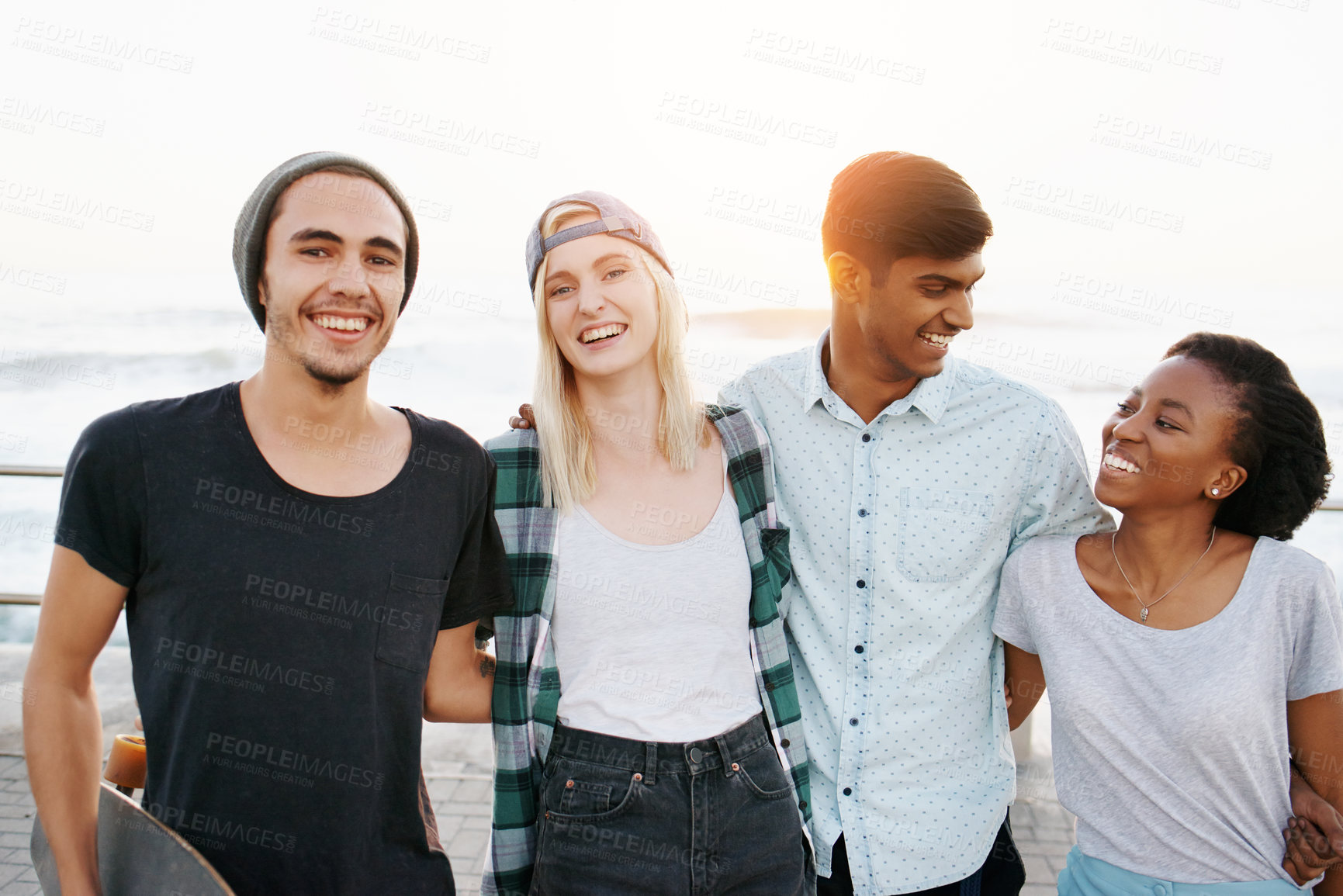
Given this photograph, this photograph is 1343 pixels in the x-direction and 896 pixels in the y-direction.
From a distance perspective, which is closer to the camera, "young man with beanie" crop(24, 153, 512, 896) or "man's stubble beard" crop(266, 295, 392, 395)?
"young man with beanie" crop(24, 153, 512, 896)

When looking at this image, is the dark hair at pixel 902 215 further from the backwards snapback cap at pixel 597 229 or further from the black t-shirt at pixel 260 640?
the black t-shirt at pixel 260 640

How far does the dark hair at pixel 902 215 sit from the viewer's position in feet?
7.18

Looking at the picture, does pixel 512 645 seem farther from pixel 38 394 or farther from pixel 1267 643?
pixel 38 394

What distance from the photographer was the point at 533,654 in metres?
2.04

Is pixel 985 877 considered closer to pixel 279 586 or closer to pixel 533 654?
pixel 533 654

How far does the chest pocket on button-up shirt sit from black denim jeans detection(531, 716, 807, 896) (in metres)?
0.68

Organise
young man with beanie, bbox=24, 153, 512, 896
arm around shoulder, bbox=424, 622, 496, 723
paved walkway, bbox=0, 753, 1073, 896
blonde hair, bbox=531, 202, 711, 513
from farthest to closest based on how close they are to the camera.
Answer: paved walkway, bbox=0, 753, 1073, 896 < blonde hair, bbox=531, 202, 711, 513 < arm around shoulder, bbox=424, 622, 496, 723 < young man with beanie, bbox=24, 153, 512, 896

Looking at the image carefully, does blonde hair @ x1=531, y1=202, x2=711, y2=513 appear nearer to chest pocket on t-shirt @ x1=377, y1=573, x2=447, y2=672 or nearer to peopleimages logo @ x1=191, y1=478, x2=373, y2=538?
chest pocket on t-shirt @ x1=377, y1=573, x2=447, y2=672

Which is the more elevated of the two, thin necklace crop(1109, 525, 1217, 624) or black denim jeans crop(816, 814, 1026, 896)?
thin necklace crop(1109, 525, 1217, 624)

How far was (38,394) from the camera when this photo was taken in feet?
58.6

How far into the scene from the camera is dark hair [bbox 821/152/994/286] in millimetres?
2189

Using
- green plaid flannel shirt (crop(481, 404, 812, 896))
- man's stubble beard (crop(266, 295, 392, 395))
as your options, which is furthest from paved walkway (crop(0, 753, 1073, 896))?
man's stubble beard (crop(266, 295, 392, 395))

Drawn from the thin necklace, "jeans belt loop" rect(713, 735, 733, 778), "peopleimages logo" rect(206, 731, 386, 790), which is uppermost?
the thin necklace

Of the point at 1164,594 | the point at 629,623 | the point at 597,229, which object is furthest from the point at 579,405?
the point at 1164,594
